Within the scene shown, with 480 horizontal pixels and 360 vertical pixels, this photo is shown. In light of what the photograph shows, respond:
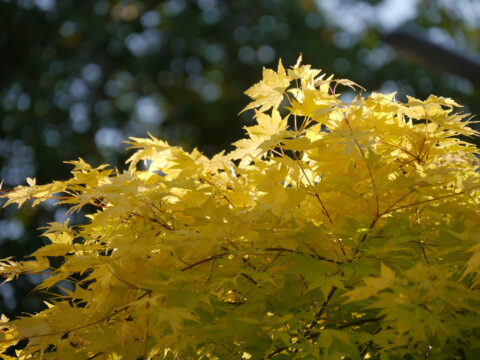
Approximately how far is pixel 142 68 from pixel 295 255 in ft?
23.7

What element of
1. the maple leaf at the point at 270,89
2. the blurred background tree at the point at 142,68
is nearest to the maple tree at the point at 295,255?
the maple leaf at the point at 270,89

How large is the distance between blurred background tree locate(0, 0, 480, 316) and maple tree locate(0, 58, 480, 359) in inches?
236

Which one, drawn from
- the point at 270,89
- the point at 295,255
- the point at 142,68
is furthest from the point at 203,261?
the point at 142,68

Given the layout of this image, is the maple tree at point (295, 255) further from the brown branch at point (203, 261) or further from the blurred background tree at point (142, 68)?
the blurred background tree at point (142, 68)

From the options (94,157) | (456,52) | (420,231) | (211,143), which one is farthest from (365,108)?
(211,143)

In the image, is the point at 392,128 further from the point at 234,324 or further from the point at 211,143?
the point at 211,143

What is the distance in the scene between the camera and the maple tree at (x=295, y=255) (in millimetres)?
844

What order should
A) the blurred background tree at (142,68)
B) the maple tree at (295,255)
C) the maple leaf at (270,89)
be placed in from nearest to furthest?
the maple tree at (295,255) → the maple leaf at (270,89) → the blurred background tree at (142,68)

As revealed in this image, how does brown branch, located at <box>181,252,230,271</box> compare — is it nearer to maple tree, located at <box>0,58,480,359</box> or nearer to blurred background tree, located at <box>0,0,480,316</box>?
maple tree, located at <box>0,58,480,359</box>

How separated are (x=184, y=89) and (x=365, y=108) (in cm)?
733

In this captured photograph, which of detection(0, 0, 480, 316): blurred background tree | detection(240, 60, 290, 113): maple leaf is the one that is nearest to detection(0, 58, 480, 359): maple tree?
detection(240, 60, 290, 113): maple leaf

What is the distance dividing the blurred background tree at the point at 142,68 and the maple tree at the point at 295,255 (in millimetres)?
6007

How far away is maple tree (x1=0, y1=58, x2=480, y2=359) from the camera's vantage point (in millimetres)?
844

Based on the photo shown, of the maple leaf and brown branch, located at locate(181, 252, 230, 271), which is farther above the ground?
the maple leaf
